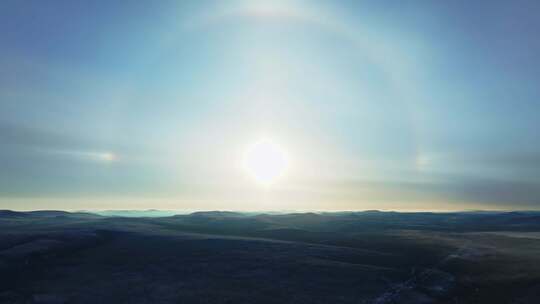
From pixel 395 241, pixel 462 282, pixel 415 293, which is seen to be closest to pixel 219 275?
pixel 415 293

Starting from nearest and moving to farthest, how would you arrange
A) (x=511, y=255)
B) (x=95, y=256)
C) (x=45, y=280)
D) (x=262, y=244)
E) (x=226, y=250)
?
1. (x=45, y=280)
2. (x=511, y=255)
3. (x=95, y=256)
4. (x=226, y=250)
5. (x=262, y=244)

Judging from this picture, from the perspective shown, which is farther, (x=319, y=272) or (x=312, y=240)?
(x=312, y=240)

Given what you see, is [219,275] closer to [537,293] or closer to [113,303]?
[113,303]

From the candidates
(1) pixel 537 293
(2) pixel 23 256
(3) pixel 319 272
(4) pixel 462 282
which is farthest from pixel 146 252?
(1) pixel 537 293

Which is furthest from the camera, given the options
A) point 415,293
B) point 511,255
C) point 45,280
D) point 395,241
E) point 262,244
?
point 395,241

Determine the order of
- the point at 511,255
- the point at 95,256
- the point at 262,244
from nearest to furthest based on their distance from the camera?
the point at 511,255 → the point at 95,256 → the point at 262,244

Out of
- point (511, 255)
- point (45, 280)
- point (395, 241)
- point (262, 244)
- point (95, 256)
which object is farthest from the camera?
point (395, 241)

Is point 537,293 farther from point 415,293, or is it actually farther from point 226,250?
point 226,250

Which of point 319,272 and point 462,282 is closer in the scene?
point 462,282
